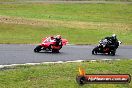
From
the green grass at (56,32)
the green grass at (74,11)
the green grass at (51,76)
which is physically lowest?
the green grass at (56,32)

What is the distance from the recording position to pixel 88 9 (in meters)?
61.2

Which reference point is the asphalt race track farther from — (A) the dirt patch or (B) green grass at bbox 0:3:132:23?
(B) green grass at bbox 0:3:132:23

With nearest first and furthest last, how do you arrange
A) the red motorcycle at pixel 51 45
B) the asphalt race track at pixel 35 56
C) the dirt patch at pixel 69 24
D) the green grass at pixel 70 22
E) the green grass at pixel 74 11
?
the asphalt race track at pixel 35 56 < the red motorcycle at pixel 51 45 < the green grass at pixel 70 22 < the dirt patch at pixel 69 24 < the green grass at pixel 74 11

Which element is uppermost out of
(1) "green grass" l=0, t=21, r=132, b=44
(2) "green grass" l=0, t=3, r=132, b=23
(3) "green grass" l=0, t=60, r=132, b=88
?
(3) "green grass" l=0, t=60, r=132, b=88

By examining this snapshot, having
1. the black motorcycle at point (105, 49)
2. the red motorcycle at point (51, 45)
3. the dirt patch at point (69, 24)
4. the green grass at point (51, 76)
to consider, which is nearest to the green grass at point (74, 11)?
the dirt patch at point (69, 24)

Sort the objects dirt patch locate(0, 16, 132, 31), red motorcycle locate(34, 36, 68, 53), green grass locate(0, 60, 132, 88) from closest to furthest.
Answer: green grass locate(0, 60, 132, 88), red motorcycle locate(34, 36, 68, 53), dirt patch locate(0, 16, 132, 31)

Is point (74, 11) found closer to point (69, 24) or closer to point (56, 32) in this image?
point (69, 24)

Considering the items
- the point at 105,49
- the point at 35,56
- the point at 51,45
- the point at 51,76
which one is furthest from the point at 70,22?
the point at 51,76

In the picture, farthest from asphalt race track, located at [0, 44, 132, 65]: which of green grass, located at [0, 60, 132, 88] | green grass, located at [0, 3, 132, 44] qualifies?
green grass, located at [0, 3, 132, 44]

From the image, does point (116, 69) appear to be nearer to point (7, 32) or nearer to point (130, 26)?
point (7, 32)

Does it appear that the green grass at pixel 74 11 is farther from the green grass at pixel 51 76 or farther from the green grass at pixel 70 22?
the green grass at pixel 51 76

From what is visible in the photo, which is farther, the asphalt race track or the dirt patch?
the dirt patch

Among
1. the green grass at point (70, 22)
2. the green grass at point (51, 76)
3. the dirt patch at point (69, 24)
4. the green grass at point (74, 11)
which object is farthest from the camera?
the green grass at point (74, 11)

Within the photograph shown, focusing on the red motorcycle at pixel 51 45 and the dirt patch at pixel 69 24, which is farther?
the dirt patch at pixel 69 24
